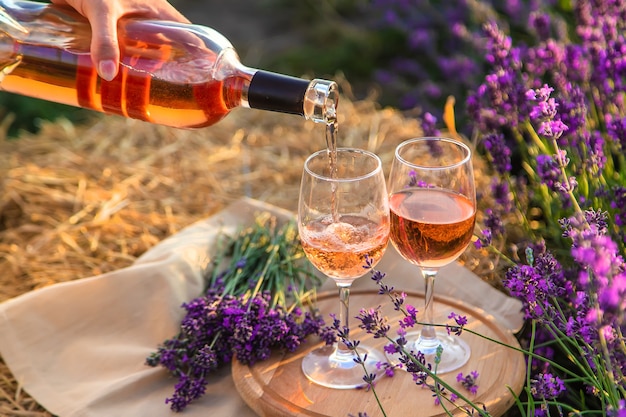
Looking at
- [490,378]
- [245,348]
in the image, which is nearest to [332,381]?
[245,348]

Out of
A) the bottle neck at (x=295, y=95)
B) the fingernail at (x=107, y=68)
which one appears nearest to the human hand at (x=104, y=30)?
the fingernail at (x=107, y=68)

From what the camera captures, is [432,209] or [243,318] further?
[243,318]

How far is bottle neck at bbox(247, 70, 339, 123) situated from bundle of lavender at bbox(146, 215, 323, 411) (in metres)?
0.55

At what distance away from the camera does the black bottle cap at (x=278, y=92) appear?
1.62 m

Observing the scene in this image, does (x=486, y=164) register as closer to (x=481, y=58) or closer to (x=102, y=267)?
(x=481, y=58)

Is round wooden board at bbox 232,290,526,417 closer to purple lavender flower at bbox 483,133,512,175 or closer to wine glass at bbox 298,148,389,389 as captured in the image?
wine glass at bbox 298,148,389,389

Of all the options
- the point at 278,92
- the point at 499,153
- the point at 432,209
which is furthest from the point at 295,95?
the point at 499,153

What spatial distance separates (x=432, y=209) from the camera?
1728 millimetres

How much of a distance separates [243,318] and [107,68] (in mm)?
663

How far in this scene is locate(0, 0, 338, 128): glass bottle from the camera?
1.82 metres

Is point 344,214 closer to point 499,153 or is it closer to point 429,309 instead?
point 429,309

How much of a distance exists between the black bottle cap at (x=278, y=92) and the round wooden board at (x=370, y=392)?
24.6 inches

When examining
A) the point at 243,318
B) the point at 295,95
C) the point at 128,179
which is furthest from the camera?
the point at 128,179

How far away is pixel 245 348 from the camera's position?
1.88m
